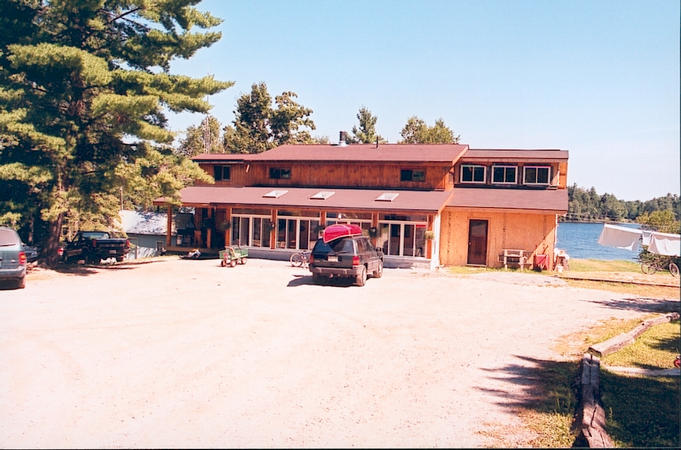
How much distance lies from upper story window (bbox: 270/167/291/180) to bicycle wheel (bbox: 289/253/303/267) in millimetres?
8812

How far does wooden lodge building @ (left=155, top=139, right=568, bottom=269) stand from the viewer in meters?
28.4

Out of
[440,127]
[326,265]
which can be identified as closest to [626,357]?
[326,265]

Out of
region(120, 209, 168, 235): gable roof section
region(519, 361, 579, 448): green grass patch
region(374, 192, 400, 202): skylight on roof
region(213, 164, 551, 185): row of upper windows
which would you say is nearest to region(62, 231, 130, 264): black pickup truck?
region(120, 209, 168, 235): gable roof section

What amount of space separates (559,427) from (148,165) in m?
22.6

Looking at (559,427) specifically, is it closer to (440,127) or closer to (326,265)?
(326,265)

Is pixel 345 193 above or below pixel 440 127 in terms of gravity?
below

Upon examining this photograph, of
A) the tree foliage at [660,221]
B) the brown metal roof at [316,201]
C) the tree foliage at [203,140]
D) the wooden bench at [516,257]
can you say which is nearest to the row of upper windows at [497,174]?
the brown metal roof at [316,201]

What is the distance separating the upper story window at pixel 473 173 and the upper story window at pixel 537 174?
2417 mm

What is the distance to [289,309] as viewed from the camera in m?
15.6

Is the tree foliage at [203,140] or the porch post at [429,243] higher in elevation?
the tree foliage at [203,140]

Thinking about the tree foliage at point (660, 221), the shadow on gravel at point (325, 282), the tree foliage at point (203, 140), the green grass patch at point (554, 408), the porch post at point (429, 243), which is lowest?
the green grass patch at point (554, 408)

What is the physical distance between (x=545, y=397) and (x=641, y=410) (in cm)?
132

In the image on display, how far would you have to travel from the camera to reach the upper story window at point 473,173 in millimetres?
33062

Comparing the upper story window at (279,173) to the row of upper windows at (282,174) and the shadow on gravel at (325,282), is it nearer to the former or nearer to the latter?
the row of upper windows at (282,174)
